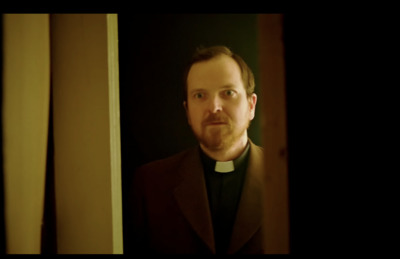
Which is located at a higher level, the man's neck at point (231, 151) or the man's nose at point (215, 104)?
the man's nose at point (215, 104)

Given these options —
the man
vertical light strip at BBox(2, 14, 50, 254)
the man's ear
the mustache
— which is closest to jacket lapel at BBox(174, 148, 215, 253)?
the man

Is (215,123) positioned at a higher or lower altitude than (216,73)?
lower

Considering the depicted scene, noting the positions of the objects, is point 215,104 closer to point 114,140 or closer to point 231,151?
point 231,151

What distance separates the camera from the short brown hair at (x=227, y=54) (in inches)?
33.2

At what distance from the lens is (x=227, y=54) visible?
854mm

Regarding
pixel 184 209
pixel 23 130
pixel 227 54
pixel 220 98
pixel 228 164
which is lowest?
pixel 184 209

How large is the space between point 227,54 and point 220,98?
0.49 feet

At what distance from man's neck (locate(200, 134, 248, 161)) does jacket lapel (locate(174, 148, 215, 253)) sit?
6 cm

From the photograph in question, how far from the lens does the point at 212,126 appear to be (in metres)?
0.84

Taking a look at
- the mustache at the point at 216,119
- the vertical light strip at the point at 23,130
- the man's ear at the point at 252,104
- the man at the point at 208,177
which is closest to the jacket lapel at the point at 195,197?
the man at the point at 208,177

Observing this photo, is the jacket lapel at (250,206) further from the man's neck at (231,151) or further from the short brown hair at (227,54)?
the short brown hair at (227,54)

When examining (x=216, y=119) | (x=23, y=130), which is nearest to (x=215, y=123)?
(x=216, y=119)

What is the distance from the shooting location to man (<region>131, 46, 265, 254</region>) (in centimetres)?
81

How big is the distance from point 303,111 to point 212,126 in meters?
0.37
